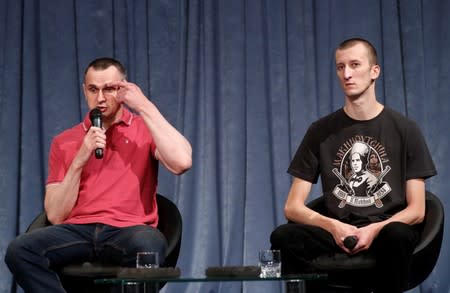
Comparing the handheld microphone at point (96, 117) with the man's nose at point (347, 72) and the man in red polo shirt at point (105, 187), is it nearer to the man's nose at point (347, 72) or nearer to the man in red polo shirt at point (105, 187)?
the man in red polo shirt at point (105, 187)

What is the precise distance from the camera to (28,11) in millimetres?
4383

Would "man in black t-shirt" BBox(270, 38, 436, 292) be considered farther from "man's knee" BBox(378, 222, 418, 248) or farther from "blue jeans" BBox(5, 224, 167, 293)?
"blue jeans" BBox(5, 224, 167, 293)

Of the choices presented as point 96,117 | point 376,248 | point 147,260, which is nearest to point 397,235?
point 376,248

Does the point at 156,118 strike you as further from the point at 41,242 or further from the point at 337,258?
the point at 337,258

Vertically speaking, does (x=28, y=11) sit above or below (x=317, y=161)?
above

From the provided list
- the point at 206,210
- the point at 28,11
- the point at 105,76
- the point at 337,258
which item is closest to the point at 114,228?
the point at 105,76

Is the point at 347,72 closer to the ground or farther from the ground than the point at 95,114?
farther from the ground

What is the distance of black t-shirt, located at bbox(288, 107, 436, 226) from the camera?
10.5ft

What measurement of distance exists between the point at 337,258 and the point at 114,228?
0.91 metres

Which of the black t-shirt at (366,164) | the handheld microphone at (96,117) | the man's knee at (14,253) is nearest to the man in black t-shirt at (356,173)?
the black t-shirt at (366,164)

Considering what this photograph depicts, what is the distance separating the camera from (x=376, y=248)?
2.96m

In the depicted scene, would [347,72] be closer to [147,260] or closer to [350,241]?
[350,241]

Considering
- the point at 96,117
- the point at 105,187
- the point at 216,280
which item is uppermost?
the point at 96,117

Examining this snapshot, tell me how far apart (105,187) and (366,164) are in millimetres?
1115
